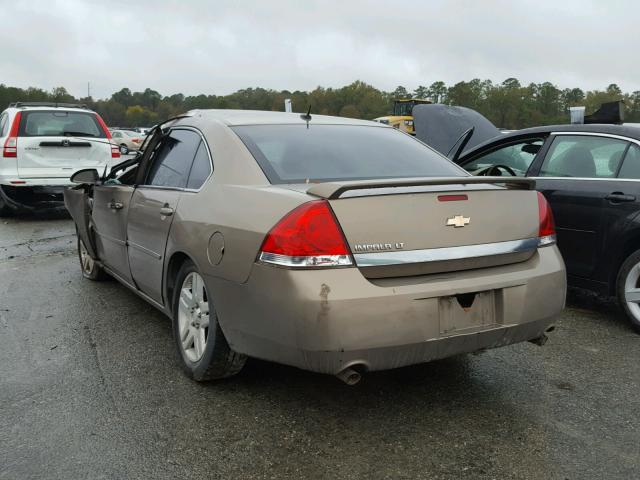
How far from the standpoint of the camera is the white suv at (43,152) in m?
10.0

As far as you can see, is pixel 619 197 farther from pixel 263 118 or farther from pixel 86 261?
pixel 86 261

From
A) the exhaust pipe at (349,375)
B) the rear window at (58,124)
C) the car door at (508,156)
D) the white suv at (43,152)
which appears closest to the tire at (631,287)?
the car door at (508,156)

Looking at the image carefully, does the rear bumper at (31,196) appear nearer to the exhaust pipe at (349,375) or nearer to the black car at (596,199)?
the black car at (596,199)

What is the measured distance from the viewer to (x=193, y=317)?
139 inches

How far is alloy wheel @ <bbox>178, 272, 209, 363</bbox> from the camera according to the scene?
11.2 feet

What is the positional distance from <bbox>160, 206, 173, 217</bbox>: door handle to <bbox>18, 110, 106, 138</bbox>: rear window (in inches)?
292

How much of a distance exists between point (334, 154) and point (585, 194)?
7.61ft

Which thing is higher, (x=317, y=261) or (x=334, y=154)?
(x=334, y=154)

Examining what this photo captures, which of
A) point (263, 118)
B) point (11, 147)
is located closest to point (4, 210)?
point (11, 147)

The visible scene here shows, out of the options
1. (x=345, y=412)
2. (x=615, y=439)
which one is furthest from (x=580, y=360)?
(x=345, y=412)

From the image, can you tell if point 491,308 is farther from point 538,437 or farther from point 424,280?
point 538,437

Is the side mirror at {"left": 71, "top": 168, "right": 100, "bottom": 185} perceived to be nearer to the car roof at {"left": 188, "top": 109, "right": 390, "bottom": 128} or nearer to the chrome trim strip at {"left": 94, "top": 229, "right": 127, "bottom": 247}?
the chrome trim strip at {"left": 94, "top": 229, "right": 127, "bottom": 247}

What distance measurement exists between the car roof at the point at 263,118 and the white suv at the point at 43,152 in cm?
678

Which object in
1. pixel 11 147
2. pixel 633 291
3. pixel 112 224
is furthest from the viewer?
pixel 11 147
